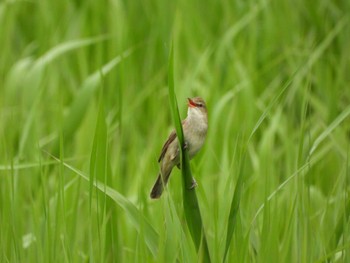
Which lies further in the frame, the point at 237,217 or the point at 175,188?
the point at 175,188

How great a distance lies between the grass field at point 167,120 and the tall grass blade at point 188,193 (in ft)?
0.30

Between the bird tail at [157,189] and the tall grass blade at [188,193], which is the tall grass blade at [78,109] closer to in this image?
the bird tail at [157,189]

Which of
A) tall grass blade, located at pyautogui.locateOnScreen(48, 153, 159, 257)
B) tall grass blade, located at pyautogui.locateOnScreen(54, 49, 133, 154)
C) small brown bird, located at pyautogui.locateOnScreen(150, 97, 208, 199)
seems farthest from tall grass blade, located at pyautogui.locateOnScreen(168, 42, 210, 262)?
tall grass blade, located at pyautogui.locateOnScreen(54, 49, 133, 154)

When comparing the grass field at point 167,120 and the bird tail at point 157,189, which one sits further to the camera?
the bird tail at point 157,189

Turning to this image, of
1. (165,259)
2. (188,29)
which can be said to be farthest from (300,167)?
(188,29)

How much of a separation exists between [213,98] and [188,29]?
0.94m

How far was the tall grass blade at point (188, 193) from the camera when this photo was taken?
9.62 feet

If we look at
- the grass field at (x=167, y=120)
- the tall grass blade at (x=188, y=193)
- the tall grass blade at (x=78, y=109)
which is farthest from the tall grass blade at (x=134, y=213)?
the tall grass blade at (x=78, y=109)

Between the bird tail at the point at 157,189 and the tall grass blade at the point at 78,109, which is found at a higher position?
the tall grass blade at the point at 78,109

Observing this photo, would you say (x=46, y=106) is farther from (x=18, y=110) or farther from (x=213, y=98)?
(x=213, y=98)

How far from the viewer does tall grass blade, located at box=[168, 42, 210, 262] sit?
2.93 metres

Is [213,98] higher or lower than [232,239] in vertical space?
higher

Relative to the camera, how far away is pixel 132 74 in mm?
6293

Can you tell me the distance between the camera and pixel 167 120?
6051mm
